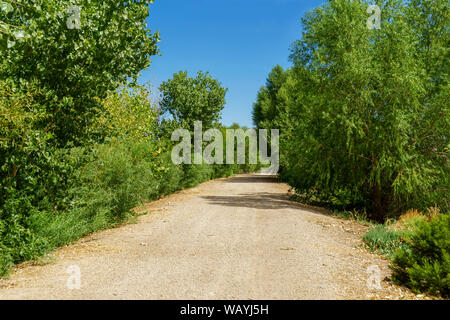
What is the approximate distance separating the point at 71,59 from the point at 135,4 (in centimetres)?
234

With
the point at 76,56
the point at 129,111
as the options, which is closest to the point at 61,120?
the point at 76,56

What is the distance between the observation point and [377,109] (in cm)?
1188

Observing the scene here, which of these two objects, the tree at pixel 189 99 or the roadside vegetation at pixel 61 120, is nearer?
the roadside vegetation at pixel 61 120

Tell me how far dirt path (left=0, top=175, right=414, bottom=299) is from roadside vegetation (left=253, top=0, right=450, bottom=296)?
150 inches

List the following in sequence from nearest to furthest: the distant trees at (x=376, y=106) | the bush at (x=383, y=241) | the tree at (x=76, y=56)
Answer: the tree at (x=76, y=56), the bush at (x=383, y=241), the distant trees at (x=376, y=106)

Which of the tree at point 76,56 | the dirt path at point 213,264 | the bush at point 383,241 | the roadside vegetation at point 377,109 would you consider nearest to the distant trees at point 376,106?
the roadside vegetation at point 377,109

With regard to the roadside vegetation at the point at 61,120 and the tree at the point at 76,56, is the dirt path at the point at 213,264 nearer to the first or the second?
the roadside vegetation at the point at 61,120

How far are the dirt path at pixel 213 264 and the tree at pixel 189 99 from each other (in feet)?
55.0

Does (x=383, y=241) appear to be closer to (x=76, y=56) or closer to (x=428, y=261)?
(x=428, y=261)

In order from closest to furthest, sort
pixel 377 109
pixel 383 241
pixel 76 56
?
pixel 76 56 < pixel 383 241 < pixel 377 109

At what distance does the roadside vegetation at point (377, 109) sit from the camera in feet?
37.6

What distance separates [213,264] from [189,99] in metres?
20.6

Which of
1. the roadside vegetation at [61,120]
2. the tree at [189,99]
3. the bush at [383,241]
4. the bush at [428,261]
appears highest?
the tree at [189,99]

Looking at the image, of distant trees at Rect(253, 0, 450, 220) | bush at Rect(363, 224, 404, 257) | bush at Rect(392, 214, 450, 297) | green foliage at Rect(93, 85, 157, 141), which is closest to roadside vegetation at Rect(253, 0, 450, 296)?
distant trees at Rect(253, 0, 450, 220)
